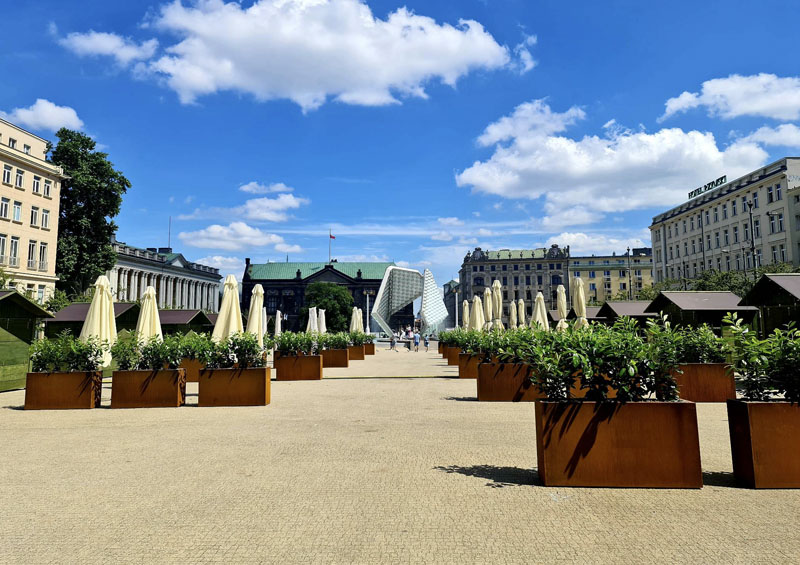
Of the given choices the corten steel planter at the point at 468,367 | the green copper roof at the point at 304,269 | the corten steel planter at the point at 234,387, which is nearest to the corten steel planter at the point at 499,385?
the corten steel planter at the point at 234,387

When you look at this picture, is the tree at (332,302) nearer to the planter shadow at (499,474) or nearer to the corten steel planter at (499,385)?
the corten steel planter at (499,385)

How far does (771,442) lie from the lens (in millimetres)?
5223

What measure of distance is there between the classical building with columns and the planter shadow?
2886 inches

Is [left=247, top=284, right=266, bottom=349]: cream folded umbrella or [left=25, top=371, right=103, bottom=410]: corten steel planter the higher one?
[left=247, top=284, right=266, bottom=349]: cream folded umbrella

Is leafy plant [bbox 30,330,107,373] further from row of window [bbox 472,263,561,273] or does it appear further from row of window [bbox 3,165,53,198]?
row of window [bbox 472,263,561,273]

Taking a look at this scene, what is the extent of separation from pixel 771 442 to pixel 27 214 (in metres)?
54.8

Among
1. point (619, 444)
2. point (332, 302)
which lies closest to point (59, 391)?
point (619, 444)

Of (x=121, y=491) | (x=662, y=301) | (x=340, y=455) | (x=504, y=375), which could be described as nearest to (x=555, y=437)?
(x=340, y=455)

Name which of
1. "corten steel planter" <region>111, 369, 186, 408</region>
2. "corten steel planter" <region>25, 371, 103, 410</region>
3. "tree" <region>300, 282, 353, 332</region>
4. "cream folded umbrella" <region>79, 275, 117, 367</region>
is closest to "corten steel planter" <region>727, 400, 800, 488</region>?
"corten steel planter" <region>111, 369, 186, 408</region>

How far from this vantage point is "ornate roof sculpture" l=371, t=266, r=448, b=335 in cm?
6988

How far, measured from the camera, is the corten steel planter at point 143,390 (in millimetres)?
11445

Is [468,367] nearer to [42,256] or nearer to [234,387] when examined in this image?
[234,387]

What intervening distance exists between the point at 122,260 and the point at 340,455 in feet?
287

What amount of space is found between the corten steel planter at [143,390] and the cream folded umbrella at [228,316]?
8.24ft
